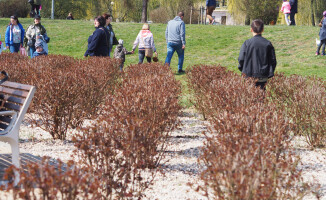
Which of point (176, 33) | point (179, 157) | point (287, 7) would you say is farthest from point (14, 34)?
point (287, 7)

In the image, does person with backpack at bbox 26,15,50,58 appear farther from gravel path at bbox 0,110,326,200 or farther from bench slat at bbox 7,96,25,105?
bench slat at bbox 7,96,25,105

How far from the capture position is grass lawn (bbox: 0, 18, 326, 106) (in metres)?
17.1

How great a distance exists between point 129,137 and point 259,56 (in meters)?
4.18

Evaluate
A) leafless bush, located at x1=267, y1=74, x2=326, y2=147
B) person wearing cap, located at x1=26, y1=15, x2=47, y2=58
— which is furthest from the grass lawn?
leafless bush, located at x1=267, y1=74, x2=326, y2=147

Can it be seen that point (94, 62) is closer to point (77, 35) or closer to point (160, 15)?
point (77, 35)

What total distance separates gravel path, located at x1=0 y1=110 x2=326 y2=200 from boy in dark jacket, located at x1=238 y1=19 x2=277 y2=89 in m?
1.18

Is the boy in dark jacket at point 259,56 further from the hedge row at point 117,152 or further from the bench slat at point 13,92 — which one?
the bench slat at point 13,92

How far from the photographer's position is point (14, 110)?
4863 millimetres

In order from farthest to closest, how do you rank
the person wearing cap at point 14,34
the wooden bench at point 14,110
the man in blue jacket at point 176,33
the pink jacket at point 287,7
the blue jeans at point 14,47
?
the pink jacket at point 287,7 → the blue jeans at point 14,47 → the person wearing cap at point 14,34 → the man in blue jacket at point 176,33 → the wooden bench at point 14,110

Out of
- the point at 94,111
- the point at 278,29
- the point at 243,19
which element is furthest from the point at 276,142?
the point at 243,19

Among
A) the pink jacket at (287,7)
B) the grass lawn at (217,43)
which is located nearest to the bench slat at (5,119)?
the grass lawn at (217,43)

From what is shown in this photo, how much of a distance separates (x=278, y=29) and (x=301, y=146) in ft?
57.9

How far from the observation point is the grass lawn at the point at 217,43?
1714 cm

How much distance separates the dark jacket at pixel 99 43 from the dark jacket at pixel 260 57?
14.1 ft
